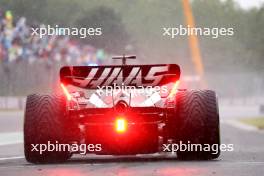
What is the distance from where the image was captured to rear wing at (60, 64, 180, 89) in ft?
41.9

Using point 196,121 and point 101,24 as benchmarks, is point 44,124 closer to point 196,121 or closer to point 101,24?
point 196,121

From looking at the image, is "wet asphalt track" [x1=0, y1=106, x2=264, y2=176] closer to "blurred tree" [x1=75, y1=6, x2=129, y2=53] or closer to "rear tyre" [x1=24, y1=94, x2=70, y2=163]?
"rear tyre" [x1=24, y1=94, x2=70, y2=163]

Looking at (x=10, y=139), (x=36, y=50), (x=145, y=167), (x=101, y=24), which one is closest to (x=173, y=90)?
(x=145, y=167)

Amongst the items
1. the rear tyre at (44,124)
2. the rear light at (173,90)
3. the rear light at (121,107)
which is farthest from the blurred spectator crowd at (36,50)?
the rear light at (121,107)

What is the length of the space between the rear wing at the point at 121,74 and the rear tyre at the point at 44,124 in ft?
1.41

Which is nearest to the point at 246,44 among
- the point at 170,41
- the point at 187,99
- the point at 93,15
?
→ the point at 170,41

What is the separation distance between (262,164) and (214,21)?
1696 centimetres

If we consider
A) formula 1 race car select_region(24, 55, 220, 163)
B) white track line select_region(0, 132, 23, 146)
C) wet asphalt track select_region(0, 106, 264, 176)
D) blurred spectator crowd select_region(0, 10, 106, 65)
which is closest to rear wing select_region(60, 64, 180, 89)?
formula 1 race car select_region(24, 55, 220, 163)

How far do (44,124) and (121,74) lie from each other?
4.09 feet

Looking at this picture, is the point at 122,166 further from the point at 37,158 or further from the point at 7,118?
the point at 7,118

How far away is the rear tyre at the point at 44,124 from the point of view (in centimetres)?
1295

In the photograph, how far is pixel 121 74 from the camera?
12859 millimetres

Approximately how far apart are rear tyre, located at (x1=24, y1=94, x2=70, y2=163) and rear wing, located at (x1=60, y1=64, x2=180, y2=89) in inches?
16.9

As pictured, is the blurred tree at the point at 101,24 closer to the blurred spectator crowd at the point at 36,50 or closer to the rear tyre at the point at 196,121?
the rear tyre at the point at 196,121
